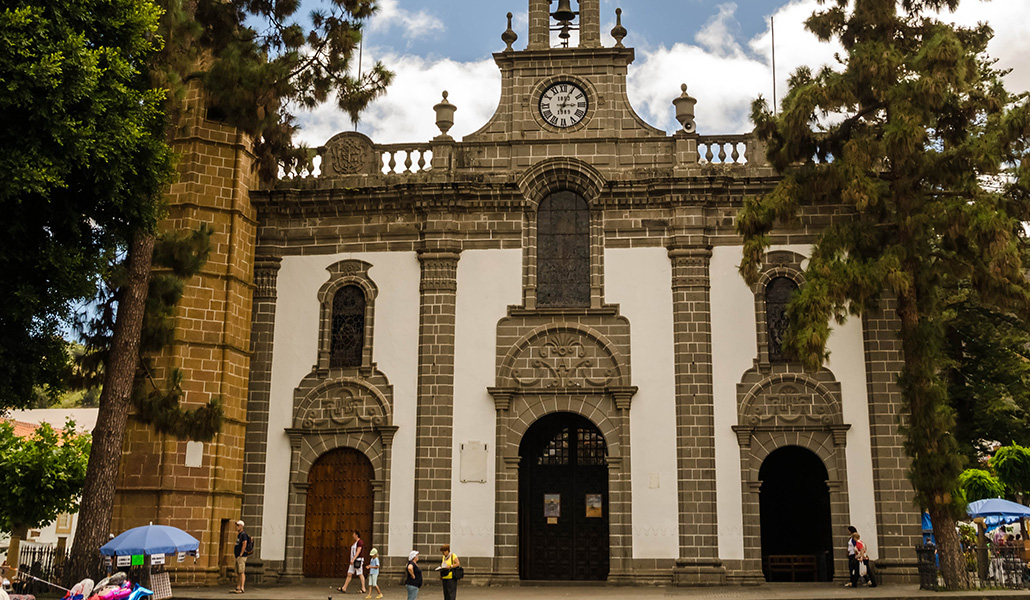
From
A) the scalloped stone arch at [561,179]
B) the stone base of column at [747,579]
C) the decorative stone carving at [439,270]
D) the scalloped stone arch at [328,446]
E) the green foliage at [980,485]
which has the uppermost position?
the scalloped stone arch at [561,179]

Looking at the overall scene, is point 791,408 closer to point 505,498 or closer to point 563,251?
point 563,251

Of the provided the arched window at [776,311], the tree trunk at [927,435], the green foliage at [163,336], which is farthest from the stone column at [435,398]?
the tree trunk at [927,435]

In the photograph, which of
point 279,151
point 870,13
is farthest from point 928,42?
point 279,151

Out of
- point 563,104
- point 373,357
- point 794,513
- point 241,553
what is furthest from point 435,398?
point 794,513

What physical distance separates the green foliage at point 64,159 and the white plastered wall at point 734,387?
39.5 feet

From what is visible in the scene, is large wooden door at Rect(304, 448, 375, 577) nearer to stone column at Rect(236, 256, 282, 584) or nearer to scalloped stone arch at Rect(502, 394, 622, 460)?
stone column at Rect(236, 256, 282, 584)

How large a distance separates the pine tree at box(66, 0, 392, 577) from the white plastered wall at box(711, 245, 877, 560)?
8.79 metres

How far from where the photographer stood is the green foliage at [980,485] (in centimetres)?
2412

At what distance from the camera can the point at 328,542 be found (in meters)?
22.0

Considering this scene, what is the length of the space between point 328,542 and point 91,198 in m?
10.2

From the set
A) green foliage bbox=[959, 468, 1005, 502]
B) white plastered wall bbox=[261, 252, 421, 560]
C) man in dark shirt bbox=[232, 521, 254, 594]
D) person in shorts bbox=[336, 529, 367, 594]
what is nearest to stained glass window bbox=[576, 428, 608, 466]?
white plastered wall bbox=[261, 252, 421, 560]

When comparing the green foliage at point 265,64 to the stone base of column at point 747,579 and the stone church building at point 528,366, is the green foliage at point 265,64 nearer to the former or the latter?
the stone church building at point 528,366

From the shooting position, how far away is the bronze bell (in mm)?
23891

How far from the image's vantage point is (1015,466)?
21828mm
